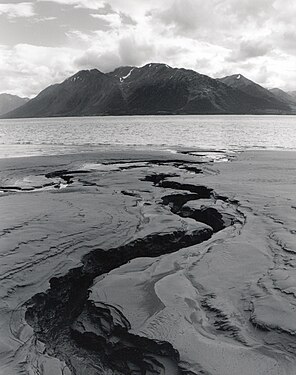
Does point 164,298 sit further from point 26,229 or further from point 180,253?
point 26,229

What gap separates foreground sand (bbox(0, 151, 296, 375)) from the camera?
5.30 meters

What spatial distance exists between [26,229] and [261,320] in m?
7.19

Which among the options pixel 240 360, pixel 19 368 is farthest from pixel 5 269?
pixel 240 360

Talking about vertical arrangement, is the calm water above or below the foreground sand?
above

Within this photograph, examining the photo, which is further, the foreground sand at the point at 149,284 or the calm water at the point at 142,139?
the calm water at the point at 142,139

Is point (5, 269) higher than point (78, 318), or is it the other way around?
point (5, 269)

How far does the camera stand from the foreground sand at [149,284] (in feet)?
17.4

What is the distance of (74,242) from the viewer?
9328 mm

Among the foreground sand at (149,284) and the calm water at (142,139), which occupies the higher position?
the calm water at (142,139)

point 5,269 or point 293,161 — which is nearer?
point 5,269

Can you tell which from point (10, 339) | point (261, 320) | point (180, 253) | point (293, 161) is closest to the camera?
point (10, 339)

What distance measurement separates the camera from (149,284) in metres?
7.35

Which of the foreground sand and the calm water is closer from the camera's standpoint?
the foreground sand

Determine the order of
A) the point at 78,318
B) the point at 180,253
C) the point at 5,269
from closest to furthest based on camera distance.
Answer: the point at 78,318 → the point at 5,269 → the point at 180,253
